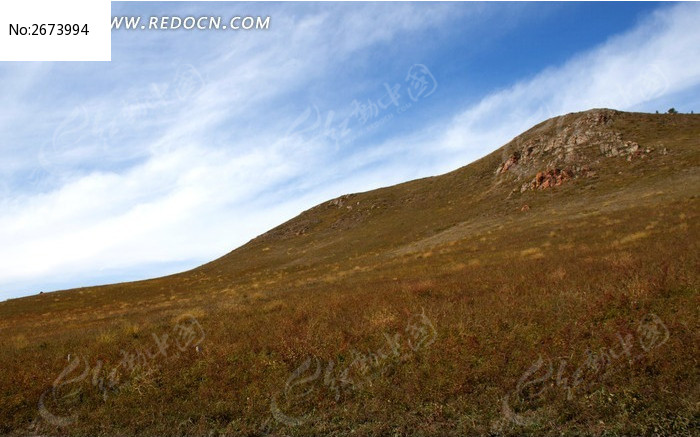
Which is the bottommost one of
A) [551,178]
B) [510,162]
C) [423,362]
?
[423,362]

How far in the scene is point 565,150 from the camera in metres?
73.8

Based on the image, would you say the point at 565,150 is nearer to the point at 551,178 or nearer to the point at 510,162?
the point at 510,162

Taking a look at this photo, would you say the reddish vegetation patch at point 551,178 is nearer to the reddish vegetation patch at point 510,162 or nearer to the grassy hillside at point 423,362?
the reddish vegetation patch at point 510,162

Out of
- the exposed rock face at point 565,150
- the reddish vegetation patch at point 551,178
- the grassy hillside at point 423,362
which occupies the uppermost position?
the exposed rock face at point 565,150

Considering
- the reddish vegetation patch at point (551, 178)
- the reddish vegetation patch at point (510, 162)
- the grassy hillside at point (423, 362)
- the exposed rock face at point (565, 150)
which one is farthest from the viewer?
the reddish vegetation patch at point (510, 162)

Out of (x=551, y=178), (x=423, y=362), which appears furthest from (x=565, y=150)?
(x=423, y=362)

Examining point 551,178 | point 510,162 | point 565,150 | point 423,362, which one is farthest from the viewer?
point 510,162

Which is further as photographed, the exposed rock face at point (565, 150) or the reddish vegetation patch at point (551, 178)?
the exposed rock face at point (565, 150)

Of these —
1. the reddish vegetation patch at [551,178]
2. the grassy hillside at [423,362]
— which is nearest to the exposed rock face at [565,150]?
the reddish vegetation patch at [551,178]

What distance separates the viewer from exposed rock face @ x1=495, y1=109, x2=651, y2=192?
210 ft

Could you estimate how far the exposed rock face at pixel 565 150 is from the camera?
64.0 m

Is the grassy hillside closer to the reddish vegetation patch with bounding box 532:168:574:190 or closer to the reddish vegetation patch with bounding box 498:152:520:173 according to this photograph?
the reddish vegetation patch with bounding box 532:168:574:190

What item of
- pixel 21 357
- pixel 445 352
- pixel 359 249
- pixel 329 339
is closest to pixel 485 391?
pixel 445 352

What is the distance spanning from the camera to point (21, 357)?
46.8ft
